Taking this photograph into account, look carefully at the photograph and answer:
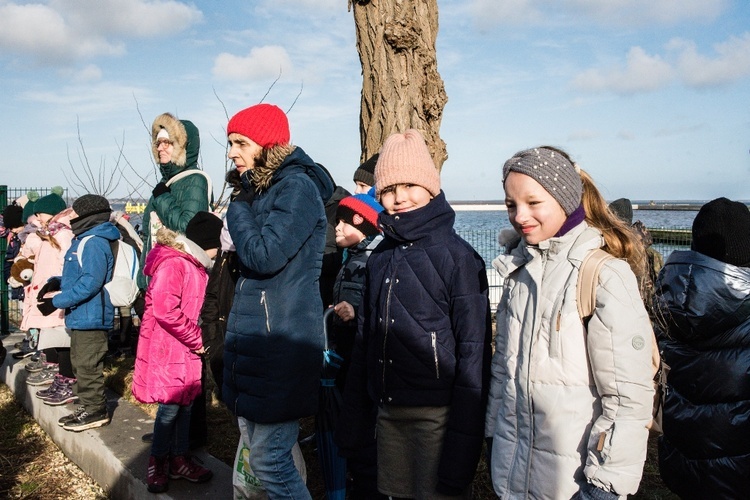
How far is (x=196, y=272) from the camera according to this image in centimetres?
391

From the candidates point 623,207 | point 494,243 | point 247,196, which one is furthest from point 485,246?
point 247,196

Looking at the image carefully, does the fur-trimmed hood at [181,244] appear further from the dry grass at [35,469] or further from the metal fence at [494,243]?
the metal fence at [494,243]

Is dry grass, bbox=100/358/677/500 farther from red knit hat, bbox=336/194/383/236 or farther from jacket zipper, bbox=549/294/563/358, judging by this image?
jacket zipper, bbox=549/294/563/358

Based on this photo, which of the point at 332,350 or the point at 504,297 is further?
the point at 332,350

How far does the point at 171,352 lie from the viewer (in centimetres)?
384

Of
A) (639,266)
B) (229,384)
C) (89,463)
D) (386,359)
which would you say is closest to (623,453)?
(639,266)

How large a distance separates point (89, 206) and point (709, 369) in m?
4.44

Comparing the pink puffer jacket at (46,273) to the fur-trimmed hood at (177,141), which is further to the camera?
the pink puffer jacket at (46,273)

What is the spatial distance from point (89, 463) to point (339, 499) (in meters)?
2.27

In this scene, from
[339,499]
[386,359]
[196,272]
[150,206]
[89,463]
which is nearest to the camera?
[386,359]

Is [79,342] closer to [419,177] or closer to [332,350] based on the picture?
[332,350]

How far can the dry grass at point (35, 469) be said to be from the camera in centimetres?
440

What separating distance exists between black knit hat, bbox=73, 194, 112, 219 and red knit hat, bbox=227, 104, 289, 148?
8.55ft

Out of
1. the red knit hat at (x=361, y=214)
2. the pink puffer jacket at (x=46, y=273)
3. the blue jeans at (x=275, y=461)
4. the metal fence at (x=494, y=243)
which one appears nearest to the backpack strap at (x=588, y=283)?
the blue jeans at (x=275, y=461)
